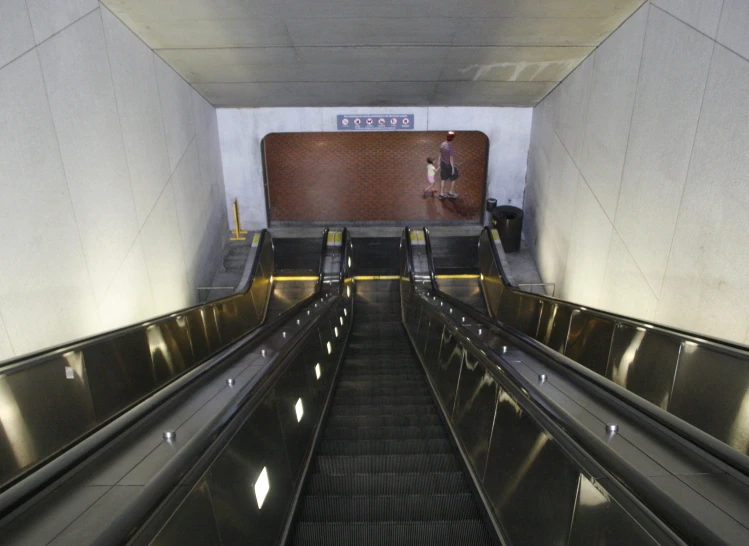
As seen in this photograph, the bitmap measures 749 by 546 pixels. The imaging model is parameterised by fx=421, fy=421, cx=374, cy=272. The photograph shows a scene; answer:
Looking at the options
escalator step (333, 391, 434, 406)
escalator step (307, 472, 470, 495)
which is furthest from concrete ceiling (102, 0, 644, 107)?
escalator step (307, 472, 470, 495)

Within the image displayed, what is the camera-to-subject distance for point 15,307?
11.3 ft

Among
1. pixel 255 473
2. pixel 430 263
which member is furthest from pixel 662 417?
pixel 430 263

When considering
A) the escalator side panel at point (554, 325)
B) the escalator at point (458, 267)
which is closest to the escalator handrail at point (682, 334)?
the escalator side panel at point (554, 325)

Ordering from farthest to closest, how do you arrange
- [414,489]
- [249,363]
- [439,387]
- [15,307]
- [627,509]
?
[439,387], [15,307], [414,489], [249,363], [627,509]

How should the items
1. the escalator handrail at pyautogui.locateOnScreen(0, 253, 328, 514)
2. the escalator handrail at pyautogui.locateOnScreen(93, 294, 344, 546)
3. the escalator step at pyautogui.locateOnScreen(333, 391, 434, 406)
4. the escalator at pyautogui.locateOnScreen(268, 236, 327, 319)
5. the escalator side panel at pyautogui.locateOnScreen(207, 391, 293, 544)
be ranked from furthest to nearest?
the escalator at pyautogui.locateOnScreen(268, 236, 327, 319) < the escalator step at pyautogui.locateOnScreen(333, 391, 434, 406) < the escalator side panel at pyautogui.locateOnScreen(207, 391, 293, 544) < the escalator handrail at pyautogui.locateOnScreen(0, 253, 328, 514) < the escalator handrail at pyautogui.locateOnScreen(93, 294, 344, 546)

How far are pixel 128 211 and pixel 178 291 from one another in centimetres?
203

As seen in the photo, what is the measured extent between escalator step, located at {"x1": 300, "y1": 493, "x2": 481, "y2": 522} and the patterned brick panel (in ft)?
32.5

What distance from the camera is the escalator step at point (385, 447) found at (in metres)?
3.02

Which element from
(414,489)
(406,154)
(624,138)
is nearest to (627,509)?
(414,489)

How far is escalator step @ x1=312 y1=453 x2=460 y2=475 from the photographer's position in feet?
9.00

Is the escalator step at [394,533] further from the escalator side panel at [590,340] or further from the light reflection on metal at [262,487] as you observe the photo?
the escalator side panel at [590,340]

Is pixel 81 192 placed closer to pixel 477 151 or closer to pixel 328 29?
pixel 328 29

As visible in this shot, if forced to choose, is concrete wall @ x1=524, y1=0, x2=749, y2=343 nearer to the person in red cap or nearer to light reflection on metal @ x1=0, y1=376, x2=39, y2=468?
the person in red cap

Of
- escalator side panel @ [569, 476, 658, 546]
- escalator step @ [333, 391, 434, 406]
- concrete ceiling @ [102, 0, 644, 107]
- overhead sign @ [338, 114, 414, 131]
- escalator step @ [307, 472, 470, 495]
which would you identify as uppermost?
concrete ceiling @ [102, 0, 644, 107]
